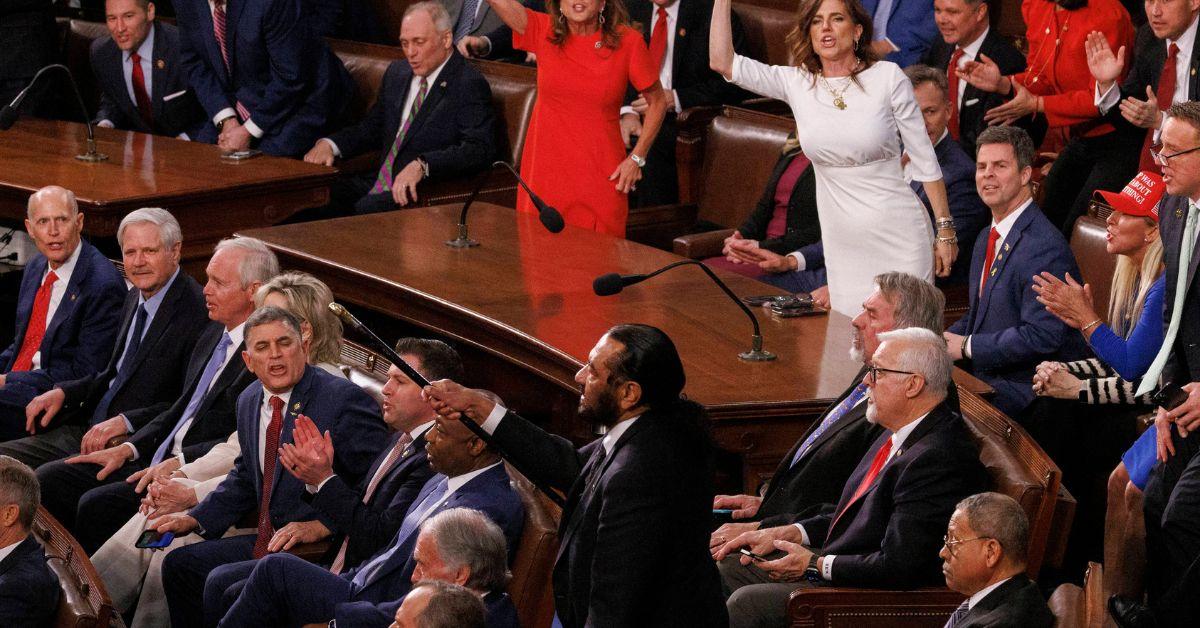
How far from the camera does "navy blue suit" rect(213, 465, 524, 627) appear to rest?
10.6 ft

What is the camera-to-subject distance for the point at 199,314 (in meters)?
4.82

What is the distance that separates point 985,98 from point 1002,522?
10.0 feet

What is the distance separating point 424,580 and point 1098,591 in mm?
1274

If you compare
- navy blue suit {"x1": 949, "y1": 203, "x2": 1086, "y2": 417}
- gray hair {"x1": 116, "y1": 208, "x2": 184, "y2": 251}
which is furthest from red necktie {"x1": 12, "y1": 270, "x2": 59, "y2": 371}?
navy blue suit {"x1": 949, "y1": 203, "x2": 1086, "y2": 417}

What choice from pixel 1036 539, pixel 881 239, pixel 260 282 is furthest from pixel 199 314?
pixel 1036 539

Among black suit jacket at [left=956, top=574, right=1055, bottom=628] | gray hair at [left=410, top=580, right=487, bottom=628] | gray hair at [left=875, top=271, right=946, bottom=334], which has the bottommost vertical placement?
black suit jacket at [left=956, top=574, right=1055, bottom=628]

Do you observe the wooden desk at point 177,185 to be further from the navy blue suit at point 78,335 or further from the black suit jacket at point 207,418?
the black suit jacket at point 207,418

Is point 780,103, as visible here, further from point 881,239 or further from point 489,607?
point 489,607

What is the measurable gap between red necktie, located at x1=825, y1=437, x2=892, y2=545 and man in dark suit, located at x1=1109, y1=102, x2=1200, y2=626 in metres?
0.60

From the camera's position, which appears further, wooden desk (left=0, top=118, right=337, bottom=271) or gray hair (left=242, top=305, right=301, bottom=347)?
wooden desk (left=0, top=118, right=337, bottom=271)

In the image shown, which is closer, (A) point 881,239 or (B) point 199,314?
(A) point 881,239

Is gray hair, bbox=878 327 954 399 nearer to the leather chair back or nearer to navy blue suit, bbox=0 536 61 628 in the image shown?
the leather chair back

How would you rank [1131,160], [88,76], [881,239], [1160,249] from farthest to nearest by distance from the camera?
[88,76]
[1131,160]
[881,239]
[1160,249]

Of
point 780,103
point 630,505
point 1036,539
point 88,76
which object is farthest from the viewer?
point 88,76
